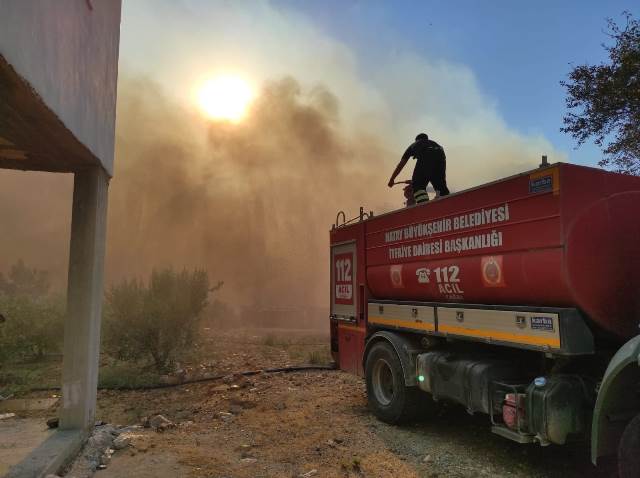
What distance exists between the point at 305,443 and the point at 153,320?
6345 mm


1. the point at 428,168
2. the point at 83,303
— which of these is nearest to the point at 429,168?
the point at 428,168

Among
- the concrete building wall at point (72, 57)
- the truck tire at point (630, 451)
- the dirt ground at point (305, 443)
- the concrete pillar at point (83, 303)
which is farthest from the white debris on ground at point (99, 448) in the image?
the truck tire at point (630, 451)

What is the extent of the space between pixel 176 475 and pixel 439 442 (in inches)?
107

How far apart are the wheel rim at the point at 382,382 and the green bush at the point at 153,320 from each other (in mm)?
5866

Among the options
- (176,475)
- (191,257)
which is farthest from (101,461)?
(191,257)

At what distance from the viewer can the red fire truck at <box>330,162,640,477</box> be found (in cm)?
362

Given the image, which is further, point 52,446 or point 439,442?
point 439,442

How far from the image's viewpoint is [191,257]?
3291 centimetres

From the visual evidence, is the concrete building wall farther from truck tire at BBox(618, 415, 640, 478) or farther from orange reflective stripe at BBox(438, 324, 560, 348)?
truck tire at BBox(618, 415, 640, 478)

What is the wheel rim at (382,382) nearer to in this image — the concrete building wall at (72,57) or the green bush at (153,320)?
the concrete building wall at (72,57)

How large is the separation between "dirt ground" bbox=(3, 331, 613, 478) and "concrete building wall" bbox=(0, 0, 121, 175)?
3.08 meters

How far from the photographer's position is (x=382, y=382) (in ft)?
20.1

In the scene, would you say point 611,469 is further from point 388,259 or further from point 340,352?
point 340,352

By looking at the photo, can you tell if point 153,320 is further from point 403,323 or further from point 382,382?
point 403,323
